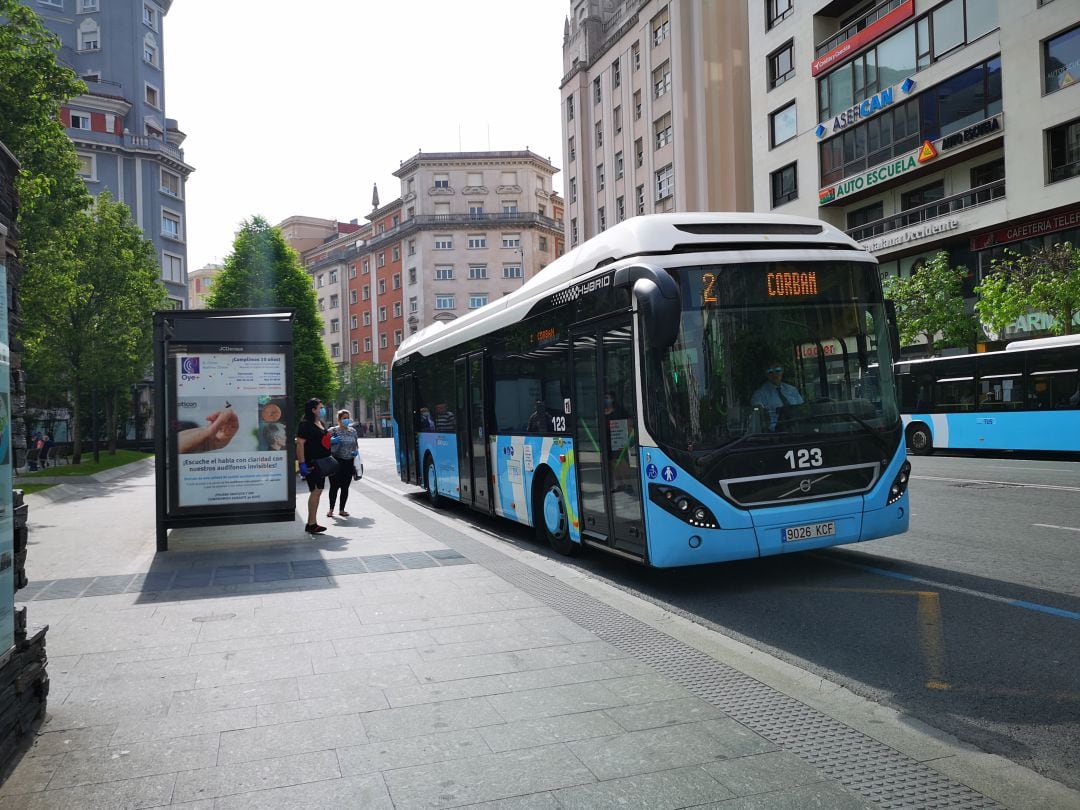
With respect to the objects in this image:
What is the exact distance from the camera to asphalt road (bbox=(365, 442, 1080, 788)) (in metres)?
4.48

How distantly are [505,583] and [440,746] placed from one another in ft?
12.5

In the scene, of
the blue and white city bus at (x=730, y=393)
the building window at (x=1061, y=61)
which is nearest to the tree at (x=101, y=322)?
the blue and white city bus at (x=730, y=393)

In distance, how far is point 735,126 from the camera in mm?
48500

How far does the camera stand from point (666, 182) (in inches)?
1996

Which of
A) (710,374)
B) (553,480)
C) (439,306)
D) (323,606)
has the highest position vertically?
(439,306)

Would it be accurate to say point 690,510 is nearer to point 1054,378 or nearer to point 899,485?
point 899,485

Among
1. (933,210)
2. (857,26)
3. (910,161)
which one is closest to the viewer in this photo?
(910,161)

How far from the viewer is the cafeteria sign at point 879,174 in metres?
→ 31.0

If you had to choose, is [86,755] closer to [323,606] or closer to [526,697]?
[526,697]

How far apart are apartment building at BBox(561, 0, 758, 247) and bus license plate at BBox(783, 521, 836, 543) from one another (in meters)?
42.7

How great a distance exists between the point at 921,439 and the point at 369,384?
69541mm

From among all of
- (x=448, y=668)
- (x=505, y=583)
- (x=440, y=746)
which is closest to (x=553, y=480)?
(x=505, y=583)

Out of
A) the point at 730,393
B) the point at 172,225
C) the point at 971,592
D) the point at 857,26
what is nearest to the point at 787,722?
the point at 730,393

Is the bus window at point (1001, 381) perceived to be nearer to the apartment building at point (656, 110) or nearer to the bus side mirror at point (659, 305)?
the bus side mirror at point (659, 305)
